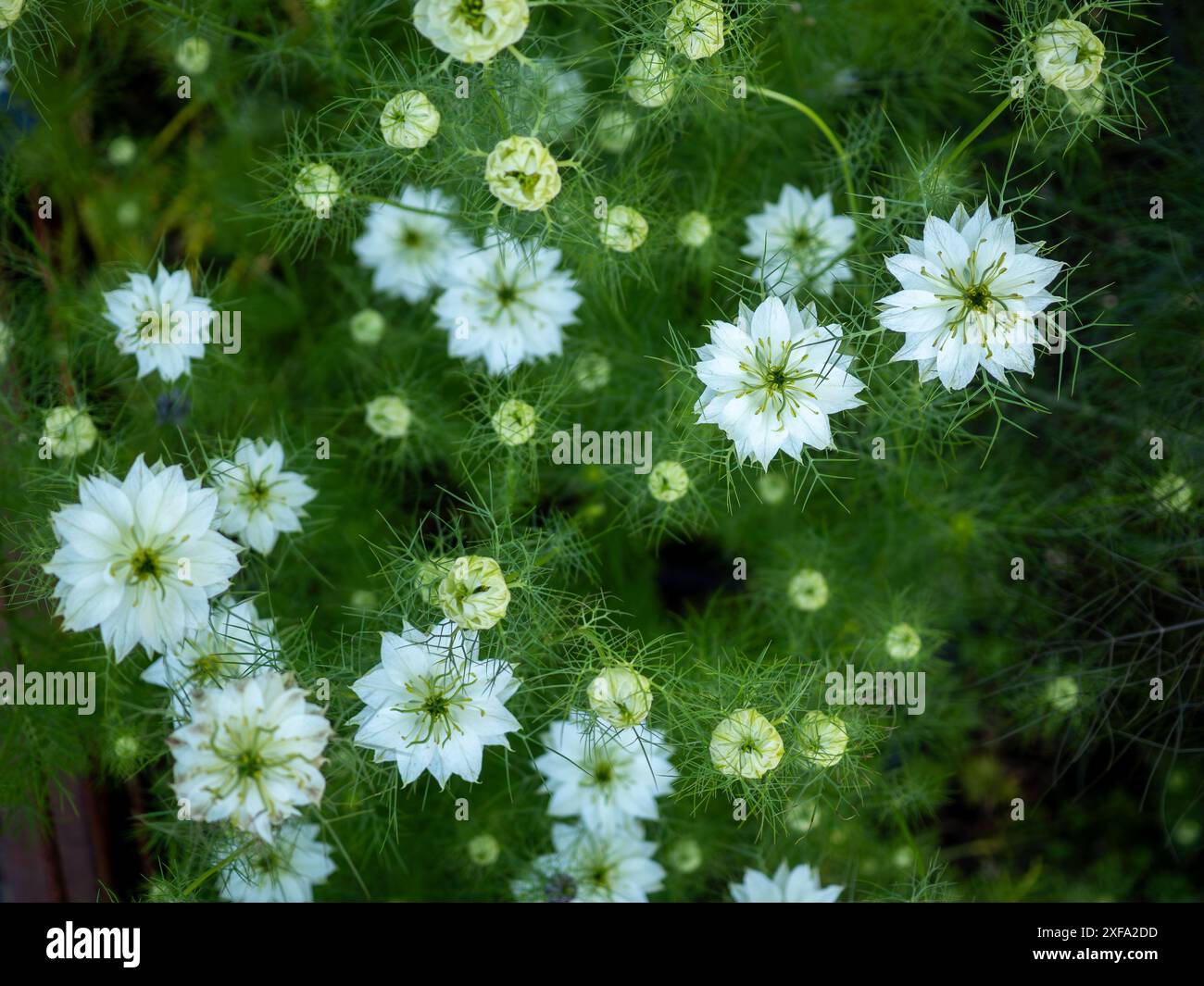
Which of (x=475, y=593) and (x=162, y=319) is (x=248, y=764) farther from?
(x=162, y=319)


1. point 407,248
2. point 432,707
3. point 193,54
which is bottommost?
point 432,707

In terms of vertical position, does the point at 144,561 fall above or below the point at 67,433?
below

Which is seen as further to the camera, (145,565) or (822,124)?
(822,124)

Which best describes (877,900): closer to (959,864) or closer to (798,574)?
(798,574)

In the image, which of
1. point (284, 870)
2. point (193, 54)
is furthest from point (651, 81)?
point (284, 870)

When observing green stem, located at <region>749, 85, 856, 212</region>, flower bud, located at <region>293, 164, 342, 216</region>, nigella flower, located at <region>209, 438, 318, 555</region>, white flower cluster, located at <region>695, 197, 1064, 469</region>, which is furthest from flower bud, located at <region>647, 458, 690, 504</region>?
flower bud, located at <region>293, 164, 342, 216</region>

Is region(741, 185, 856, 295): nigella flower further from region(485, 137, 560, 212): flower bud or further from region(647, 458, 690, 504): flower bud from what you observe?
region(485, 137, 560, 212): flower bud
